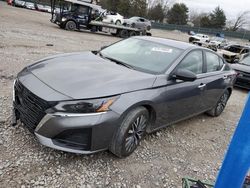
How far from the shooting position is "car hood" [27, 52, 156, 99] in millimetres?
2725

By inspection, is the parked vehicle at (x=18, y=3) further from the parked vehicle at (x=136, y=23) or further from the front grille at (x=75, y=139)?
the front grille at (x=75, y=139)

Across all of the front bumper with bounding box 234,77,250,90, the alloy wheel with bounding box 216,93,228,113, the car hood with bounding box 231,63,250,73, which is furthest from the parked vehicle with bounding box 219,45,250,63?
the alloy wheel with bounding box 216,93,228,113

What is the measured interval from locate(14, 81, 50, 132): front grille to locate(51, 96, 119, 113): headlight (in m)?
0.15

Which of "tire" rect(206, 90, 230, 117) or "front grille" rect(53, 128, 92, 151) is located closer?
"front grille" rect(53, 128, 92, 151)

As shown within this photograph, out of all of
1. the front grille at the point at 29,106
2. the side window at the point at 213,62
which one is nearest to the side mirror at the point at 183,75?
the side window at the point at 213,62

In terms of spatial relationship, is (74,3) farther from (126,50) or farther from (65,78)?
(65,78)

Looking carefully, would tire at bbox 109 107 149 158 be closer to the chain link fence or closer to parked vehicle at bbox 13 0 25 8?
parked vehicle at bbox 13 0 25 8

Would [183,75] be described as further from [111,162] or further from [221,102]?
[221,102]

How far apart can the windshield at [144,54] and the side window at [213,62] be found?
968 mm

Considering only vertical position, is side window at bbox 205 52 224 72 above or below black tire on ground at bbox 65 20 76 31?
above

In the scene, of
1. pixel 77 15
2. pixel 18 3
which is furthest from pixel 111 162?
pixel 18 3

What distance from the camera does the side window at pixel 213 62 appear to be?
4.57m

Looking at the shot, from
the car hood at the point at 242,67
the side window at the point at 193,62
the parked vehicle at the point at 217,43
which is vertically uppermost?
the side window at the point at 193,62

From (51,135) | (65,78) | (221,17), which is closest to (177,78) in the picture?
(65,78)
